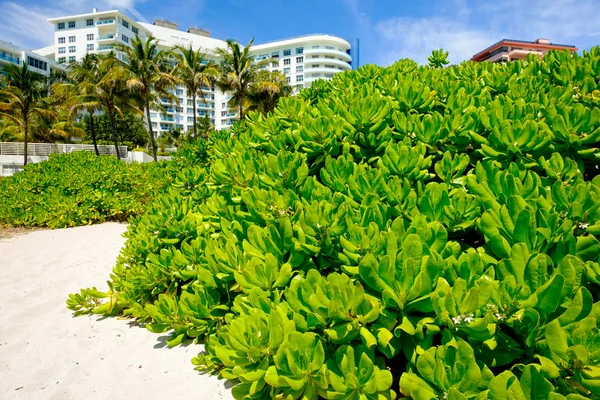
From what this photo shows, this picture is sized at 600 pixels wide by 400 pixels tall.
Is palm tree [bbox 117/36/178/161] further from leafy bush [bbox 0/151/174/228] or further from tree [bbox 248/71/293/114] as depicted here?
leafy bush [bbox 0/151/174/228]

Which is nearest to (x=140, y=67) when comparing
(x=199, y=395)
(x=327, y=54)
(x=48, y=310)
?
(x=48, y=310)

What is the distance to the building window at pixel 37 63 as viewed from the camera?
5831 centimetres

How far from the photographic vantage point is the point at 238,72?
33.3 m

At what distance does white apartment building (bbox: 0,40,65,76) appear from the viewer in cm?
5359

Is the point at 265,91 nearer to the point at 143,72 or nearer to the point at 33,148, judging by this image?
the point at 143,72

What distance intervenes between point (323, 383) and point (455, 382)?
0.42m

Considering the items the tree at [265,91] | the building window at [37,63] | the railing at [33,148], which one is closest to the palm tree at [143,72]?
the railing at [33,148]

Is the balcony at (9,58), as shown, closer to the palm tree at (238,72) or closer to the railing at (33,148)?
the railing at (33,148)

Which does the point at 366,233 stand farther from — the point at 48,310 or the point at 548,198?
the point at 48,310

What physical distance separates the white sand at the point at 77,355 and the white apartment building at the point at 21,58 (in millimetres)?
64235

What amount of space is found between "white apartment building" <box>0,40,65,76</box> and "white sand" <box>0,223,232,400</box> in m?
64.2

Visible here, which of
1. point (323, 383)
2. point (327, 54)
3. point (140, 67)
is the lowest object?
point (323, 383)

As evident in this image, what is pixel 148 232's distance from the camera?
296cm

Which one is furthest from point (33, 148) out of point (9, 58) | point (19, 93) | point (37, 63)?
point (37, 63)
